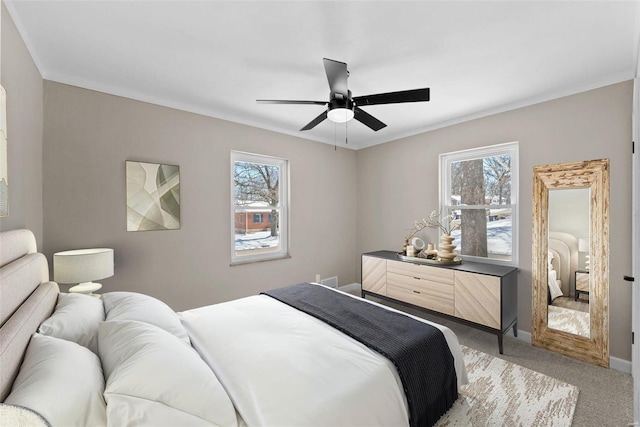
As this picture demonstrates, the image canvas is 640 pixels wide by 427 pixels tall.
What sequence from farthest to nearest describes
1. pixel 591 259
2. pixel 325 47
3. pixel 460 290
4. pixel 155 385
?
pixel 460 290, pixel 591 259, pixel 325 47, pixel 155 385

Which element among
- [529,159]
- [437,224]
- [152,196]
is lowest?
[437,224]

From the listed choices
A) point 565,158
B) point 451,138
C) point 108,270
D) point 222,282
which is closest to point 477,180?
point 451,138

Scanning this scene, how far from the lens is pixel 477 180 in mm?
3463

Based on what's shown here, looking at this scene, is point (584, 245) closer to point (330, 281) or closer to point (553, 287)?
point (553, 287)

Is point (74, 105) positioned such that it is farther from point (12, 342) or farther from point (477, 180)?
point (477, 180)

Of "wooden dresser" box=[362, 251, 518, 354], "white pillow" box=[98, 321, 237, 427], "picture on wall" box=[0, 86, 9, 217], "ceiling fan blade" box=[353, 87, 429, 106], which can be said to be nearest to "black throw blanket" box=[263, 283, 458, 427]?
"white pillow" box=[98, 321, 237, 427]

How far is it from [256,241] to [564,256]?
351 centimetres

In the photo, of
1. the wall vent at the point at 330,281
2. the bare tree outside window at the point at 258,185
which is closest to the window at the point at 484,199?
the wall vent at the point at 330,281

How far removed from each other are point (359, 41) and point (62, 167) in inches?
107

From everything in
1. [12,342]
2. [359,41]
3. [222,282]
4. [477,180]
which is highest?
[359,41]

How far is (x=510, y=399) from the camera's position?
2.02 m

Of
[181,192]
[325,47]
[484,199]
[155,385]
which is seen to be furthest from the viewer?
[484,199]

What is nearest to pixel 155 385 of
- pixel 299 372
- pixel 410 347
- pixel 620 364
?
pixel 299 372

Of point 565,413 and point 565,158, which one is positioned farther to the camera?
point 565,158
